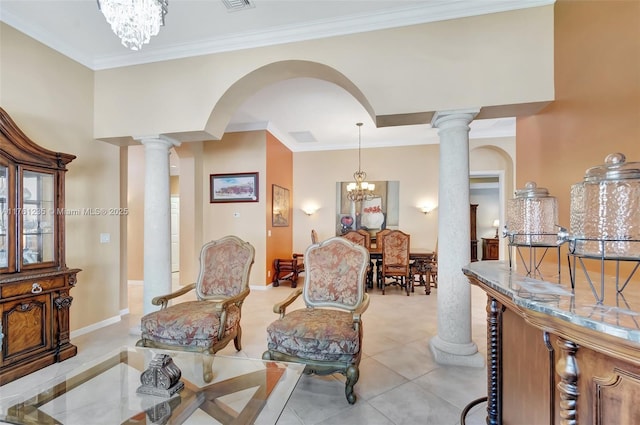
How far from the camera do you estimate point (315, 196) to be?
23.1 feet

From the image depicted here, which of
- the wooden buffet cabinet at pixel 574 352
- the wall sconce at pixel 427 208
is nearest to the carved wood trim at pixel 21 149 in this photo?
the wooden buffet cabinet at pixel 574 352

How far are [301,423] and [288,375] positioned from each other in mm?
392

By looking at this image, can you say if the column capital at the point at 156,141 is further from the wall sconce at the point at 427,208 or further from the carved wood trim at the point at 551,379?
the wall sconce at the point at 427,208

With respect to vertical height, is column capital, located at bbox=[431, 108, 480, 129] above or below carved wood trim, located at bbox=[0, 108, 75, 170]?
above

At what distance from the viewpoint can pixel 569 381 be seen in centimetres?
84

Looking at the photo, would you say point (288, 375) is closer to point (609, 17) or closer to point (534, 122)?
point (609, 17)

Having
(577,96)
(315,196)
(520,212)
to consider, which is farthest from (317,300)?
(315,196)

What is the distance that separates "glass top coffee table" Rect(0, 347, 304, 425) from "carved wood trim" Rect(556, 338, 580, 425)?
3.77 feet

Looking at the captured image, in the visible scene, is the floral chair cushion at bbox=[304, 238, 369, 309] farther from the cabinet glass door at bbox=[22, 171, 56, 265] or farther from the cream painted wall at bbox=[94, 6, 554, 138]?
the cabinet glass door at bbox=[22, 171, 56, 265]

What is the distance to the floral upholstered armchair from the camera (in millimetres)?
2359

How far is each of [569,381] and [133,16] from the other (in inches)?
107

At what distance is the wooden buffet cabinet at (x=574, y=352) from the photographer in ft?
2.23

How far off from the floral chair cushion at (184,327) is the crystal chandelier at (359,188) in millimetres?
4272

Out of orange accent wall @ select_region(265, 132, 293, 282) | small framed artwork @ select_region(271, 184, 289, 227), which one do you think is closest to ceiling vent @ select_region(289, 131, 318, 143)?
orange accent wall @ select_region(265, 132, 293, 282)
